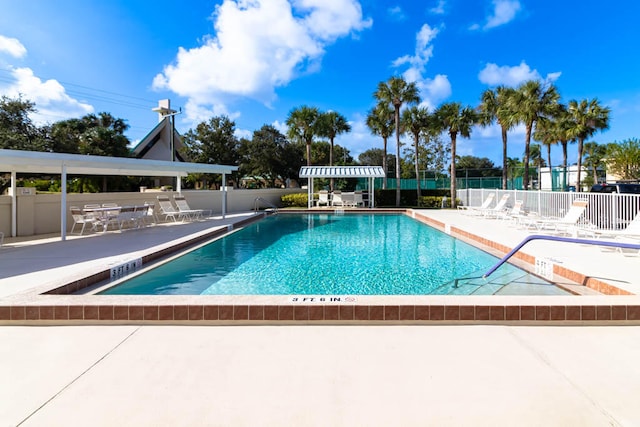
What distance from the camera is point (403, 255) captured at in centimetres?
873

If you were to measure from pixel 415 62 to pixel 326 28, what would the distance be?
11.0m

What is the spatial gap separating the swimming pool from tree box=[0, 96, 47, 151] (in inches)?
750

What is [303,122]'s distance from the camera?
26.5m

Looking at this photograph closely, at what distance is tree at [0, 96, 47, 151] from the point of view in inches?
879

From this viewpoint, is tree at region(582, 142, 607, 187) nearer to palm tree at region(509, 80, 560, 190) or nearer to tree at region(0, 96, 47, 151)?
palm tree at region(509, 80, 560, 190)

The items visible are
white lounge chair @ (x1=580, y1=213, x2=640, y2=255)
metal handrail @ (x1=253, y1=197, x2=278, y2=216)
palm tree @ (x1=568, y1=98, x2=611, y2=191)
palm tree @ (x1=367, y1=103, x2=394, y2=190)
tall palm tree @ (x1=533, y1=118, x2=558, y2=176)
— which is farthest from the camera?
Result: palm tree @ (x1=367, y1=103, x2=394, y2=190)

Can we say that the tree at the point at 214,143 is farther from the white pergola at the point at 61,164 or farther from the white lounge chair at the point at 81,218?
the white lounge chair at the point at 81,218

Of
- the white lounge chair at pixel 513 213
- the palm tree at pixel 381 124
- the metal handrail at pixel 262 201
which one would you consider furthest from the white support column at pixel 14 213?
the palm tree at pixel 381 124

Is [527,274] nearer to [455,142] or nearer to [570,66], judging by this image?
[455,142]

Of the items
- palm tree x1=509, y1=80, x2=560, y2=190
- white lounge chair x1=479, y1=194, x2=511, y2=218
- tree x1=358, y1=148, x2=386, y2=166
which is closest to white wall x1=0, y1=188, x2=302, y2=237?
white lounge chair x1=479, y1=194, x2=511, y2=218
